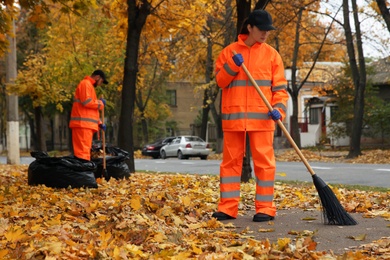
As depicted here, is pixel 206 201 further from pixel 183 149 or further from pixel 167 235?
pixel 183 149

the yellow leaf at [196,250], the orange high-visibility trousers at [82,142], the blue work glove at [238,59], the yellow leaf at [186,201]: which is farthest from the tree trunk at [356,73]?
the yellow leaf at [196,250]

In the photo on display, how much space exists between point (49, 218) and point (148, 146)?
3540 centimetres

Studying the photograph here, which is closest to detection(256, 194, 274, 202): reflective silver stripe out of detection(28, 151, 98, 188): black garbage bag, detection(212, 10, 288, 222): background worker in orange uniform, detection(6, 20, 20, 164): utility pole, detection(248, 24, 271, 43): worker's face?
detection(212, 10, 288, 222): background worker in orange uniform

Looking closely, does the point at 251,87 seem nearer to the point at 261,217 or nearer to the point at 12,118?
the point at 261,217

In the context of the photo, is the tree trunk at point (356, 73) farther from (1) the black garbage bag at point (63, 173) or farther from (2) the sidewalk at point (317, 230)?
(2) the sidewalk at point (317, 230)

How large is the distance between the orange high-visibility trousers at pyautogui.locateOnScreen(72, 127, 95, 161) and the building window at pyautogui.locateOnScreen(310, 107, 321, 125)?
40.1 meters

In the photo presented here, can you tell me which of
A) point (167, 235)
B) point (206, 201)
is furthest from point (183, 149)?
point (167, 235)

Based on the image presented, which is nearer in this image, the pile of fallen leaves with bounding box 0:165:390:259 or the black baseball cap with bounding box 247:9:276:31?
the pile of fallen leaves with bounding box 0:165:390:259

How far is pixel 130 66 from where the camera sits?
52.7 feet

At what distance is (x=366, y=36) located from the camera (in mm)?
30469

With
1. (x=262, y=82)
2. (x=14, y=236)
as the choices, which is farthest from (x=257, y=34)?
(x=14, y=236)

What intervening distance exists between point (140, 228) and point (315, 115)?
47.5 m

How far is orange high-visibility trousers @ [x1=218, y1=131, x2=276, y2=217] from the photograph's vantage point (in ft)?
25.3

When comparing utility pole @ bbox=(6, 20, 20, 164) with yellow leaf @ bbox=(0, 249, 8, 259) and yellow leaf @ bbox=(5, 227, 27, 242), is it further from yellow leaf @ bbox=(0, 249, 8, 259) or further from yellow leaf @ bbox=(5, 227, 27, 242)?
yellow leaf @ bbox=(0, 249, 8, 259)
